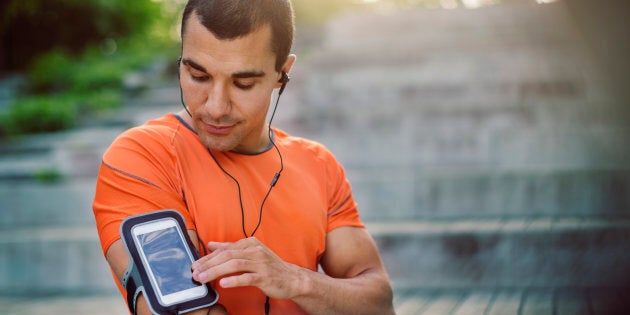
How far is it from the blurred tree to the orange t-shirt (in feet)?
43.7

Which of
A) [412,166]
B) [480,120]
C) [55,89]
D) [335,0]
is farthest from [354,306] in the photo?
[335,0]

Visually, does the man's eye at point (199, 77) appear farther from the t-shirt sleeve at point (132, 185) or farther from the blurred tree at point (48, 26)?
the blurred tree at point (48, 26)

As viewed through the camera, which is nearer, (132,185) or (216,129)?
(132,185)

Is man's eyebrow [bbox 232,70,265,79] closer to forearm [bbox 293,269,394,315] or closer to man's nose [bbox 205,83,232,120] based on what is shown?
man's nose [bbox 205,83,232,120]

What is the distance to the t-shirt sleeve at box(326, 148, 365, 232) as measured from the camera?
7.20 feet

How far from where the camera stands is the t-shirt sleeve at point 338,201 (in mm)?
2194

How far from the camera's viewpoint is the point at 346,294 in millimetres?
1997

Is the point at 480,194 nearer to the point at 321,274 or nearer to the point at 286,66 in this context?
the point at 286,66

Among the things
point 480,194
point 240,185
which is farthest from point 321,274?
point 480,194

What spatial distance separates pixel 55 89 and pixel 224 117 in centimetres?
1116

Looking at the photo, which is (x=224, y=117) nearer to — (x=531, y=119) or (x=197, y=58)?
(x=197, y=58)

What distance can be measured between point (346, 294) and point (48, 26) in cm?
1438

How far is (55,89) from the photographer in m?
12.0

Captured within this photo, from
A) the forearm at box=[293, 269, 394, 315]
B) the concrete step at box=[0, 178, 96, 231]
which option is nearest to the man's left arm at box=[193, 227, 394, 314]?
the forearm at box=[293, 269, 394, 315]
